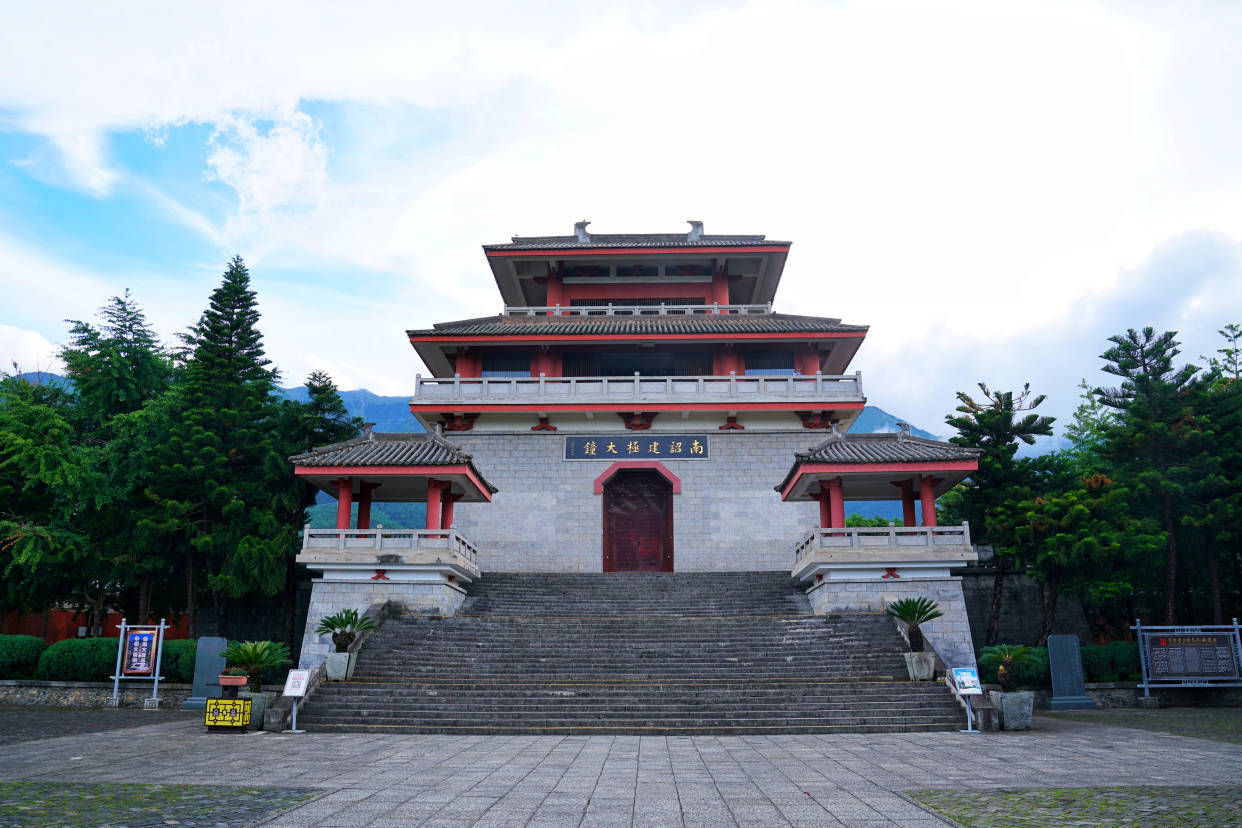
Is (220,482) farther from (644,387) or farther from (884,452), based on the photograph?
(884,452)

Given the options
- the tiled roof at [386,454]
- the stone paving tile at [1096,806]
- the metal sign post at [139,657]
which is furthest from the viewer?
the tiled roof at [386,454]

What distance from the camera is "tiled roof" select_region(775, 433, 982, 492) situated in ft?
58.3

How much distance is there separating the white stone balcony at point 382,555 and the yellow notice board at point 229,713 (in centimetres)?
527

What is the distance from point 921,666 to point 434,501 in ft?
35.7

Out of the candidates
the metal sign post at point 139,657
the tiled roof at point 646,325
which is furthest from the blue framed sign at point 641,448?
the metal sign post at point 139,657

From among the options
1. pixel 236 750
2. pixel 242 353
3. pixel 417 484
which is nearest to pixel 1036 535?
pixel 417 484

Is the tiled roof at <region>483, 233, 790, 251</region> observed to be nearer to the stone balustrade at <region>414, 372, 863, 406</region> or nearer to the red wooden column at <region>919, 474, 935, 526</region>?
the stone balustrade at <region>414, 372, 863, 406</region>

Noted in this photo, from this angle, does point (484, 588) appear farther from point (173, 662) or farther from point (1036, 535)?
point (1036, 535)

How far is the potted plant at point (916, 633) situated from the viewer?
1382 cm

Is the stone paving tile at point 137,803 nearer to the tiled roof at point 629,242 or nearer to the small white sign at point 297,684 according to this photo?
the small white sign at point 297,684

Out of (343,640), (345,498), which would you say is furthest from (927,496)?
(345,498)

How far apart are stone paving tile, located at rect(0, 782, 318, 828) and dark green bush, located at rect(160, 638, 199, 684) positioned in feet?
36.5

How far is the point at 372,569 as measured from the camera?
17.7 m

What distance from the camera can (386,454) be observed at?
18.7 meters
